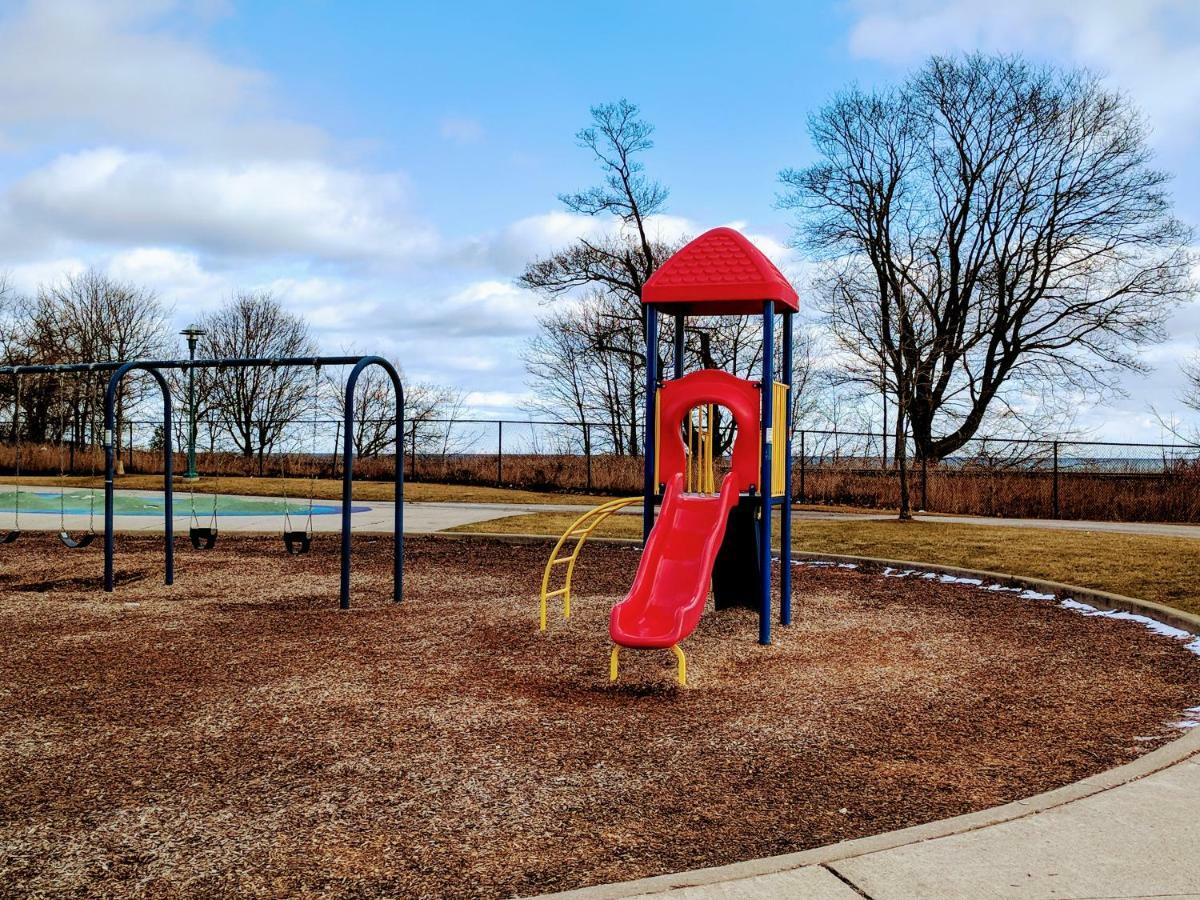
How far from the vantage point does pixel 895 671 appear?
6.25 m

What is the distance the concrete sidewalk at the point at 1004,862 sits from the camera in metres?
2.93

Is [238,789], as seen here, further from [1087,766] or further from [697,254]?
[697,254]

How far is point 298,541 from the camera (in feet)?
41.0

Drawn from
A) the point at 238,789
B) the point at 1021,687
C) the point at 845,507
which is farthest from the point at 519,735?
the point at 845,507

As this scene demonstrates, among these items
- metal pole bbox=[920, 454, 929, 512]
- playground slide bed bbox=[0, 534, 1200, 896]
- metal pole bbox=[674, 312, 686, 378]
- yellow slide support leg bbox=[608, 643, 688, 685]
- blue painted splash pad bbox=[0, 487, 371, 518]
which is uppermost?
metal pole bbox=[674, 312, 686, 378]

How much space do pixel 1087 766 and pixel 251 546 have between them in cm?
1117

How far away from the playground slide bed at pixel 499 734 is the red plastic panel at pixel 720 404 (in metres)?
1.24

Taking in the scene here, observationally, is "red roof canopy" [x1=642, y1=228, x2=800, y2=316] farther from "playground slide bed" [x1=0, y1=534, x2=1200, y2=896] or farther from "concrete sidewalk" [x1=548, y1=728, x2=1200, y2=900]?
"concrete sidewalk" [x1=548, y1=728, x2=1200, y2=900]

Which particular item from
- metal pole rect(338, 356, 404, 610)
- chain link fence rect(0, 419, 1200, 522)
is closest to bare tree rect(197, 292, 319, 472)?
chain link fence rect(0, 419, 1200, 522)

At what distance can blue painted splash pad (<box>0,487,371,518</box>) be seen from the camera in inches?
717

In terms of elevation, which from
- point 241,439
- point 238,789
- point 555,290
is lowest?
point 238,789

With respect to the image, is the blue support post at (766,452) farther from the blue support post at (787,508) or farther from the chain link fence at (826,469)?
the chain link fence at (826,469)

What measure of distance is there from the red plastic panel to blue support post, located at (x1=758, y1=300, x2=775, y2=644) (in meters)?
0.13

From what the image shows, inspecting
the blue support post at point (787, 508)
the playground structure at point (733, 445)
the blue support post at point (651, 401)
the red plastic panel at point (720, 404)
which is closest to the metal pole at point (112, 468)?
the playground structure at point (733, 445)
